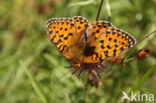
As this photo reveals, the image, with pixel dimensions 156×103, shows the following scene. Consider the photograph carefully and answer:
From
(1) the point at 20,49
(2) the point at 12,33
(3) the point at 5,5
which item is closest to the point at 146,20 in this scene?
(1) the point at 20,49

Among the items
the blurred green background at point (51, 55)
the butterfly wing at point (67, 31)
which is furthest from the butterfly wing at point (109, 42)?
the blurred green background at point (51, 55)

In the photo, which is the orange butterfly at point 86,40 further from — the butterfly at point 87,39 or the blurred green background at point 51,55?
the blurred green background at point 51,55

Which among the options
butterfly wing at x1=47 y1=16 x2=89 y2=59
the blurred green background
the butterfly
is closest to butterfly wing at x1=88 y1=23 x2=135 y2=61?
the butterfly

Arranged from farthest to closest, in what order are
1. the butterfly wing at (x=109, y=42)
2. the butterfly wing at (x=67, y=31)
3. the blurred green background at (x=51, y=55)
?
the blurred green background at (x=51, y=55)
the butterfly wing at (x=67, y=31)
the butterfly wing at (x=109, y=42)

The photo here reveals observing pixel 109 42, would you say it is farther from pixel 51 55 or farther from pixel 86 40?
pixel 51 55

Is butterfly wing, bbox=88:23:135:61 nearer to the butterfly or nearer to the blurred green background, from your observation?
the butterfly

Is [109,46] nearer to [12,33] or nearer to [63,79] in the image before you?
[63,79]
